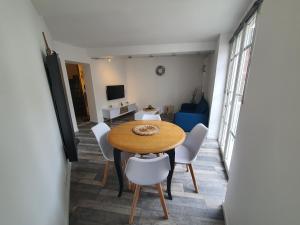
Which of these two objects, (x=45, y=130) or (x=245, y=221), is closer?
(x=245, y=221)

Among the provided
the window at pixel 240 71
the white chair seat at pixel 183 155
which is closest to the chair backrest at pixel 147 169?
the white chair seat at pixel 183 155

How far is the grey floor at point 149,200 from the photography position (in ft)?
4.96

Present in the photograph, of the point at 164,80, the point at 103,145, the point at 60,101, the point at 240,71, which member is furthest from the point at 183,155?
the point at 164,80

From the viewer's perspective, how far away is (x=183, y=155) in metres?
1.83

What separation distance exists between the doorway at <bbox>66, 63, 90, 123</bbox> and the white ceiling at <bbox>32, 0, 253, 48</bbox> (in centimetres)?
204

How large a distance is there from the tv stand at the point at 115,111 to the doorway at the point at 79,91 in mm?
803

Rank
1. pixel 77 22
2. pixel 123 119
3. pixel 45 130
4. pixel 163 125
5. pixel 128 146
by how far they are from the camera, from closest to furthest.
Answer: pixel 45 130
pixel 128 146
pixel 163 125
pixel 77 22
pixel 123 119

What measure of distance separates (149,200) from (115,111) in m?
3.65

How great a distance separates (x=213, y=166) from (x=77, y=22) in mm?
3537

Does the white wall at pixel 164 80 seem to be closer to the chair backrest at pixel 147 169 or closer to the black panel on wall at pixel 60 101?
the black panel on wall at pixel 60 101

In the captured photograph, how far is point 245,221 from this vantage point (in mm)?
987
